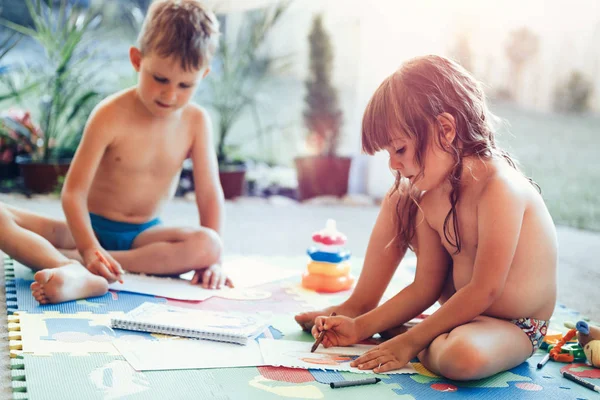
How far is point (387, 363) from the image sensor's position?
3.58 feet

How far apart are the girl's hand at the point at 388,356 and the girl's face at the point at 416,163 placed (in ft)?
0.87

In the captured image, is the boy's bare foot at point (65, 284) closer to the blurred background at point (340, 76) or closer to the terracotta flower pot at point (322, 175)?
the blurred background at point (340, 76)

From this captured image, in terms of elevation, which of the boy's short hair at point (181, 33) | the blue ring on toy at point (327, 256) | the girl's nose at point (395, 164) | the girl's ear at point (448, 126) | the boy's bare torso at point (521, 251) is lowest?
the blue ring on toy at point (327, 256)

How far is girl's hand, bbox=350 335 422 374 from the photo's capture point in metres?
1.09

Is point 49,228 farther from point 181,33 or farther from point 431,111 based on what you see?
point 431,111

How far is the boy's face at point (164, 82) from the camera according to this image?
59.9 inches

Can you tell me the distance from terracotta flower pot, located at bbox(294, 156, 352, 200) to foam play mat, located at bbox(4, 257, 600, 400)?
173cm


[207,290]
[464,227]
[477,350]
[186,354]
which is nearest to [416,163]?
[464,227]

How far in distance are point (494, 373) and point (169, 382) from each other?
1.66 ft

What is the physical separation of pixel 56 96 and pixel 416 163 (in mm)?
1882

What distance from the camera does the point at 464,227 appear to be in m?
1.17


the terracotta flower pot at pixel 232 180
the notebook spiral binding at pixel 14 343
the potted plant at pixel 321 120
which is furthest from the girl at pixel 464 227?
the potted plant at pixel 321 120

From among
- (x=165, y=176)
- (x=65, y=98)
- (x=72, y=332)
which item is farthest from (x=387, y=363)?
(x=65, y=98)

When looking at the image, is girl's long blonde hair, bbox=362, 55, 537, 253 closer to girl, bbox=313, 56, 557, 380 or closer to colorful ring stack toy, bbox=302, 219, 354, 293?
girl, bbox=313, 56, 557, 380
